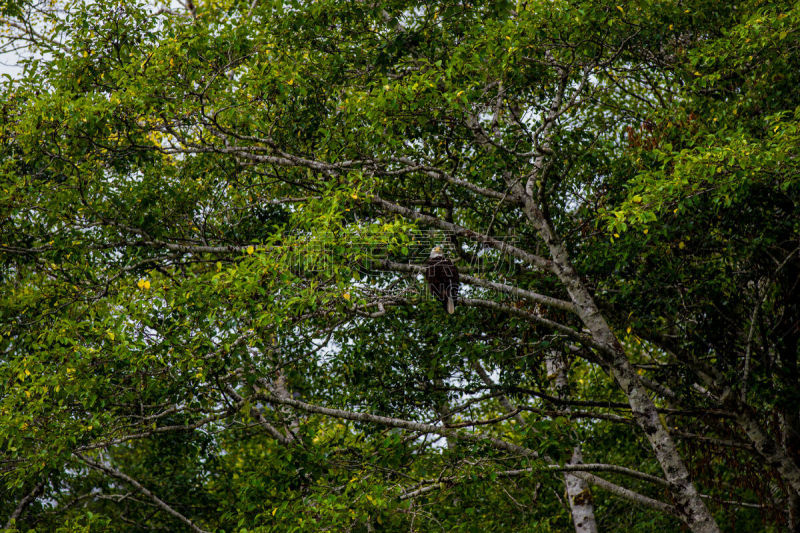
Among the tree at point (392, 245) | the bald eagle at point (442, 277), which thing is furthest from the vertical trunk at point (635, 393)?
the bald eagle at point (442, 277)

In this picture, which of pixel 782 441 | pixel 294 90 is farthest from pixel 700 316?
pixel 294 90

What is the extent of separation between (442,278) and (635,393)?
2.96 meters

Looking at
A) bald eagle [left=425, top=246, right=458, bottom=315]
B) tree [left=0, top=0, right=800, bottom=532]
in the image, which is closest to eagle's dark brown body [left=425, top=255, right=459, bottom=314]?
bald eagle [left=425, top=246, right=458, bottom=315]

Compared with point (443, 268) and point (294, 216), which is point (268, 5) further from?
point (443, 268)

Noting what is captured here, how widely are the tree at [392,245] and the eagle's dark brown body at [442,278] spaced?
51cm

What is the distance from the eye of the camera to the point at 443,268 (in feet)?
22.9

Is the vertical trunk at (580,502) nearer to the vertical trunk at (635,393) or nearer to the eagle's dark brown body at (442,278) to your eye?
the vertical trunk at (635,393)

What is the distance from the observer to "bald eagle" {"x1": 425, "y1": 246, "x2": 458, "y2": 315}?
22.9 feet

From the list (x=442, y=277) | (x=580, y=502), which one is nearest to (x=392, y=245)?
(x=442, y=277)

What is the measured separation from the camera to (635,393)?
8.31 metres

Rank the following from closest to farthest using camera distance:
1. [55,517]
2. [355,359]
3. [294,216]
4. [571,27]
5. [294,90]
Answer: [294,216] < [571,27] < [294,90] < [355,359] < [55,517]

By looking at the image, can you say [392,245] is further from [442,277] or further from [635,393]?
[635,393]

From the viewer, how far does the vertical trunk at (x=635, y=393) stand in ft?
26.0

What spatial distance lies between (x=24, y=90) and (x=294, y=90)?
3.48m
